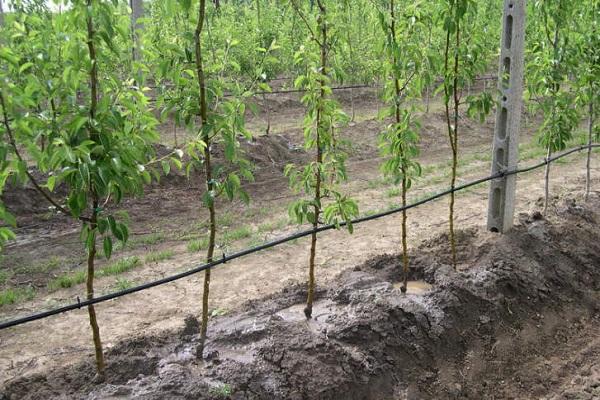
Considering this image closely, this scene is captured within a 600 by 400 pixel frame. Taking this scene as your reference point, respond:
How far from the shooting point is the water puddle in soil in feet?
16.4

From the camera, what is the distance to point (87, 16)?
2.81m

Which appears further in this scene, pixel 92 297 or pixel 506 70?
pixel 506 70

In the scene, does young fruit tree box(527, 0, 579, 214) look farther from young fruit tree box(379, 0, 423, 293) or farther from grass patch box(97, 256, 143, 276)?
grass patch box(97, 256, 143, 276)

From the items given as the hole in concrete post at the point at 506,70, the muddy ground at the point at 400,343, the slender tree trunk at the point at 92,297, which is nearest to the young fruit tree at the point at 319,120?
the muddy ground at the point at 400,343

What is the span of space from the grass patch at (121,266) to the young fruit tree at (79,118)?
313 cm

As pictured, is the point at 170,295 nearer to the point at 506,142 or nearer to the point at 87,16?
the point at 87,16

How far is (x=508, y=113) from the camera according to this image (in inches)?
224

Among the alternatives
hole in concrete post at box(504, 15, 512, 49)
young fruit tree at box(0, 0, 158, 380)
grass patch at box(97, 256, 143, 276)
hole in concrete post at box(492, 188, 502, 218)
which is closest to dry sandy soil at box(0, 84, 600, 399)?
grass patch at box(97, 256, 143, 276)


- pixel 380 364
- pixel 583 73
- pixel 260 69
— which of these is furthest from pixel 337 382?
pixel 583 73

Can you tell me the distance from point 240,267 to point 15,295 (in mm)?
2282

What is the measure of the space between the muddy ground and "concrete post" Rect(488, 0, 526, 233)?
42cm

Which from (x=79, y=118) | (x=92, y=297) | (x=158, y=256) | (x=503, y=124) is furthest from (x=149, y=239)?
(x=79, y=118)

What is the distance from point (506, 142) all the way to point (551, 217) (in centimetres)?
141

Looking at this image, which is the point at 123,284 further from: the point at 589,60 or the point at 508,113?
the point at 589,60
